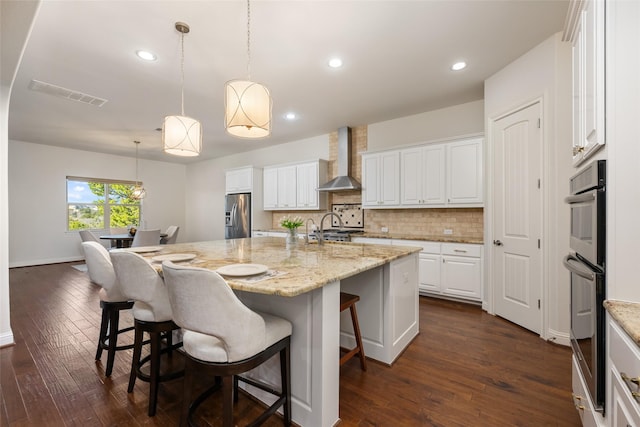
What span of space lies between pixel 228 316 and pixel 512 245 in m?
3.06

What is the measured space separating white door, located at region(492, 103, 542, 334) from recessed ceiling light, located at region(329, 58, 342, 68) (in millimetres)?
1937

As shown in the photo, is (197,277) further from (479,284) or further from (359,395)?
(479,284)

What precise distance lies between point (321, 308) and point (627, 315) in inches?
45.7

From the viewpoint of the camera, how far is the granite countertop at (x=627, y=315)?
82cm

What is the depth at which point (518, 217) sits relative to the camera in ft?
9.74

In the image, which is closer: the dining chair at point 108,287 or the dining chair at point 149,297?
the dining chair at point 149,297

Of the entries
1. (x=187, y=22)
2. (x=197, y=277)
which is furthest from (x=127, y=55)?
(x=197, y=277)

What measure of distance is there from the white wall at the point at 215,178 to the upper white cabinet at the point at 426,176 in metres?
1.70

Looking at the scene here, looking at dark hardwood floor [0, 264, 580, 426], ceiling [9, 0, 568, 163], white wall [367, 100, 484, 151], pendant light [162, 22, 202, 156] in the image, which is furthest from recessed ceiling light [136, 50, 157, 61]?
white wall [367, 100, 484, 151]

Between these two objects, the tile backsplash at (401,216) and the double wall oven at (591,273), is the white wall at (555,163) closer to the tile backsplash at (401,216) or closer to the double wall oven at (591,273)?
the tile backsplash at (401,216)

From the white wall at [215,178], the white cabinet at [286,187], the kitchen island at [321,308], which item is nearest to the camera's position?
the kitchen island at [321,308]

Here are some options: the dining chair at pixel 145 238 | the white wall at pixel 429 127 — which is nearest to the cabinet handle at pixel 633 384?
the white wall at pixel 429 127

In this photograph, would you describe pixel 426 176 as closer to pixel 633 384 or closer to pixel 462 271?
pixel 462 271

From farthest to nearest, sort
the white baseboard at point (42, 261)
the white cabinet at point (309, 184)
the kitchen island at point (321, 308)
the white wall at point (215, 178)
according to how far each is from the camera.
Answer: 1. the white wall at point (215, 178)
2. the white baseboard at point (42, 261)
3. the white cabinet at point (309, 184)
4. the kitchen island at point (321, 308)
